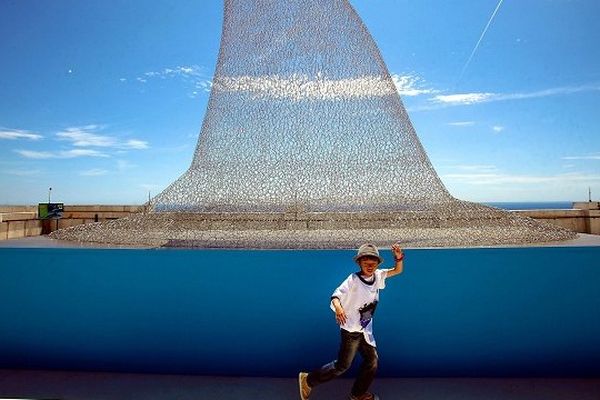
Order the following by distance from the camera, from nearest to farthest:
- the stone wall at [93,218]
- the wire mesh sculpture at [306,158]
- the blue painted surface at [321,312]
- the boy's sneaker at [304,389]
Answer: the boy's sneaker at [304,389]
the blue painted surface at [321,312]
the wire mesh sculpture at [306,158]
the stone wall at [93,218]

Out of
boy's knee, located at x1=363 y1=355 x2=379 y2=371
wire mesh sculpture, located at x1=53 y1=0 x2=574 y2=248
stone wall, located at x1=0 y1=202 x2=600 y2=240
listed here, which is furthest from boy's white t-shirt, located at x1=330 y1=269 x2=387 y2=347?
stone wall, located at x1=0 y1=202 x2=600 y2=240

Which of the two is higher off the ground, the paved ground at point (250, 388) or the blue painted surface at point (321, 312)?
the blue painted surface at point (321, 312)

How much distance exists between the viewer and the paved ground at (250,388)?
10.9 ft

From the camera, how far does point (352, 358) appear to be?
2.88 meters

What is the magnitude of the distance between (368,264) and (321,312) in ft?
3.31

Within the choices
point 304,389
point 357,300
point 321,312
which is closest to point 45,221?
point 321,312

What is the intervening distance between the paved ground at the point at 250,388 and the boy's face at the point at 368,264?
1047mm

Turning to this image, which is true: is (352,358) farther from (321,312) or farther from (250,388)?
(250,388)

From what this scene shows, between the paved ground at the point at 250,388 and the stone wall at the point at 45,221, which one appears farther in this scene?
the stone wall at the point at 45,221

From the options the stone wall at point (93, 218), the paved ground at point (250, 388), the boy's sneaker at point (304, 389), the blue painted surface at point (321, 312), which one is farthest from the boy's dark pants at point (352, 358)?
the stone wall at point (93, 218)

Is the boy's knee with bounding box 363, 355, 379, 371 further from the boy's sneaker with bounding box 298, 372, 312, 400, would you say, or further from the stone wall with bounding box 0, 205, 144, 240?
the stone wall with bounding box 0, 205, 144, 240

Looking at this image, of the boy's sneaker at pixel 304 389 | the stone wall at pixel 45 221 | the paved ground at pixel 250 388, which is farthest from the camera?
the stone wall at pixel 45 221

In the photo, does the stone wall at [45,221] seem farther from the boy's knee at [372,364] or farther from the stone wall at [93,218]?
the boy's knee at [372,364]

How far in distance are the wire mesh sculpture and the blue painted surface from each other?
5.65 ft
